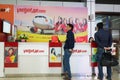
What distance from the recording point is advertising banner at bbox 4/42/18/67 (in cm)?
941

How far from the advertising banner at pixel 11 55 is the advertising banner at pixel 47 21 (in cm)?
534

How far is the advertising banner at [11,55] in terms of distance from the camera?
9.41m

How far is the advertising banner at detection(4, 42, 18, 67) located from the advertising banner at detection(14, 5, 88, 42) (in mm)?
5336

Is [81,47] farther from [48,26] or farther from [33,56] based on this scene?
[48,26]

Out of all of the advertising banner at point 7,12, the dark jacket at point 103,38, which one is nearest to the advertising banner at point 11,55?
the dark jacket at point 103,38

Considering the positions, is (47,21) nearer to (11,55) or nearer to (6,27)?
(6,27)

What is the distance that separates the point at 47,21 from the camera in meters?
15.2

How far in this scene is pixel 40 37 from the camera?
15070 millimetres

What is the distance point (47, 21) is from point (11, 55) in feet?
19.8

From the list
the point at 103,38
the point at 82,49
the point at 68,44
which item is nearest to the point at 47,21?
the point at 82,49

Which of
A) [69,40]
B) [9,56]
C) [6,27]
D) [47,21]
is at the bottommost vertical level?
[9,56]

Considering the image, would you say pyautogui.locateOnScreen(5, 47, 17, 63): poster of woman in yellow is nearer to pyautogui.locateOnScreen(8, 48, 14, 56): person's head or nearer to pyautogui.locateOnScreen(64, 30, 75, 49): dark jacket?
pyautogui.locateOnScreen(8, 48, 14, 56): person's head

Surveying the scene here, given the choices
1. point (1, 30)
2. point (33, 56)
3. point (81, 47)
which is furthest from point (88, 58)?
point (1, 30)

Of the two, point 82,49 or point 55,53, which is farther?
point 82,49
